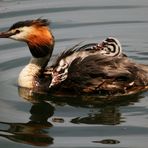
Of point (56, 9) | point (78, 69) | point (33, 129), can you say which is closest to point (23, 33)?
point (78, 69)

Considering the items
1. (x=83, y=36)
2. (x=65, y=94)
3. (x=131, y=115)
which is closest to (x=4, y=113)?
(x=65, y=94)

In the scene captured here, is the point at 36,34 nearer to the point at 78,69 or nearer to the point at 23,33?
the point at 23,33

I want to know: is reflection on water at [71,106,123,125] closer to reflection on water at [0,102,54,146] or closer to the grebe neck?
reflection on water at [0,102,54,146]

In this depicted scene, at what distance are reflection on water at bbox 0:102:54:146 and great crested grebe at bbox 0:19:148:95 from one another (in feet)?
1.56

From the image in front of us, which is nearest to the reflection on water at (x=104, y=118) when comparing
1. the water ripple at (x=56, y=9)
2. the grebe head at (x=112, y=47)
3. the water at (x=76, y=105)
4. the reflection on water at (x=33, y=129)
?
the water at (x=76, y=105)

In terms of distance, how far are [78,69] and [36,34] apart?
92cm

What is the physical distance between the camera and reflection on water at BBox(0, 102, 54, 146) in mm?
7589

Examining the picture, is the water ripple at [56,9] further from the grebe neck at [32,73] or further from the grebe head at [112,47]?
the grebe head at [112,47]

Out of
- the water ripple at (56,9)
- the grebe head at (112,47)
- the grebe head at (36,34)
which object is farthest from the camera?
the water ripple at (56,9)

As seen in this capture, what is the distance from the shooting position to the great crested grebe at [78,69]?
342 inches

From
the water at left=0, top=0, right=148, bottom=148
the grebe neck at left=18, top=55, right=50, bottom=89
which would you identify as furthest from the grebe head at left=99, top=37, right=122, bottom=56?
the grebe neck at left=18, top=55, right=50, bottom=89

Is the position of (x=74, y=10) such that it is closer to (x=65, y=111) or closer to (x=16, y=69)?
(x=16, y=69)

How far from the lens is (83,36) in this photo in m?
11.2

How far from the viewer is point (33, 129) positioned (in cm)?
796
